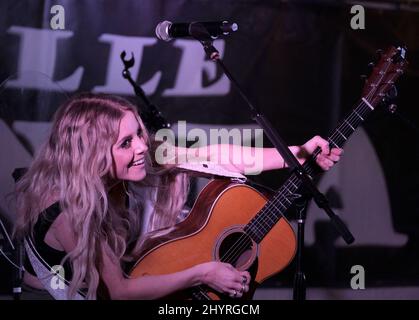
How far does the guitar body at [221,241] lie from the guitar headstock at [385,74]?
74cm

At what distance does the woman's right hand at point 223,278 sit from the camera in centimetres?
260

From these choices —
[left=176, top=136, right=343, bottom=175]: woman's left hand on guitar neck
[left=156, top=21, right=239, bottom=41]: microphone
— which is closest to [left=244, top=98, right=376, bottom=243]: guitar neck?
[left=176, top=136, right=343, bottom=175]: woman's left hand on guitar neck

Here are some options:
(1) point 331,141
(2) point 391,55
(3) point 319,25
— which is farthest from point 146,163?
(3) point 319,25

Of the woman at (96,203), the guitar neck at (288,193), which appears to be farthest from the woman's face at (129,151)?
the guitar neck at (288,193)

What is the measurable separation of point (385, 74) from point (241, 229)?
1028 mm

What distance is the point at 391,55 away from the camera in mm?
2889

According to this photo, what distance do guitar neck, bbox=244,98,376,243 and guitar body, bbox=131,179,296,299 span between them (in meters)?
0.04

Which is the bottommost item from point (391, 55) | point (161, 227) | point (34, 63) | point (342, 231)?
point (161, 227)

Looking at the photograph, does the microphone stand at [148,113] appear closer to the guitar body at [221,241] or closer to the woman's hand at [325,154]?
the guitar body at [221,241]

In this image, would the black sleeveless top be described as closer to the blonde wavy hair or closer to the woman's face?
the blonde wavy hair

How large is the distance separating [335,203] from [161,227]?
140cm

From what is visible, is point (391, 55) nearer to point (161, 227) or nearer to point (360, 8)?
point (360, 8)

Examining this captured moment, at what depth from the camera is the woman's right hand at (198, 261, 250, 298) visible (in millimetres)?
2598

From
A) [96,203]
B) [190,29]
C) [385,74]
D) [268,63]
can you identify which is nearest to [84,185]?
[96,203]
